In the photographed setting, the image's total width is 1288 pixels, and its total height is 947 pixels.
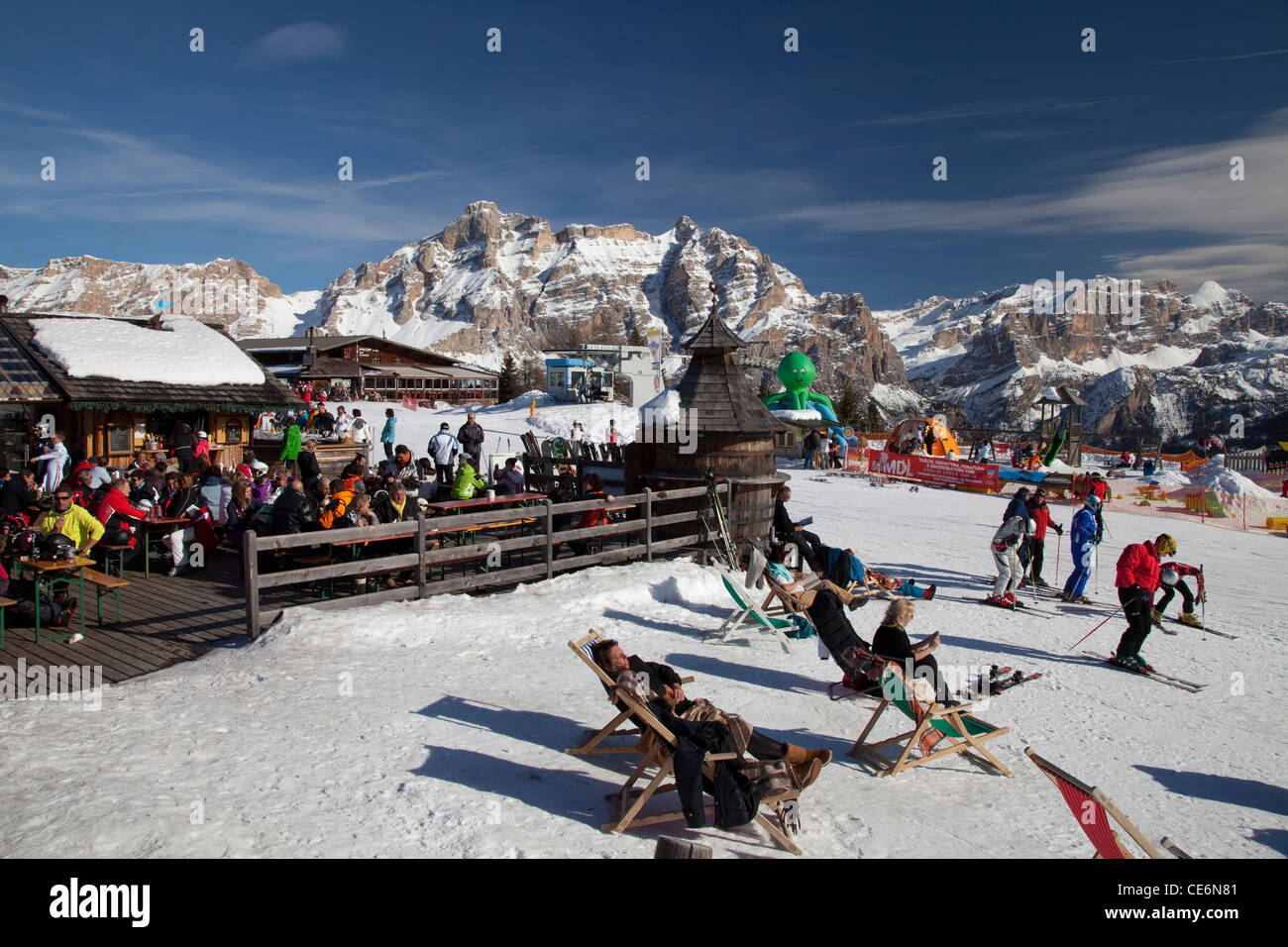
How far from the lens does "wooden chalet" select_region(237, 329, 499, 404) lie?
44344 mm

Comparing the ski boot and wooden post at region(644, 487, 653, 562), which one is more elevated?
wooden post at region(644, 487, 653, 562)

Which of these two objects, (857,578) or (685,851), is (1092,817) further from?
(857,578)

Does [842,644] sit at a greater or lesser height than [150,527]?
lesser

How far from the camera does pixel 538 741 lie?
564 cm

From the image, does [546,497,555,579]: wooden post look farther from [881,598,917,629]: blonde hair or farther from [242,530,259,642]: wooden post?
[881,598,917,629]: blonde hair

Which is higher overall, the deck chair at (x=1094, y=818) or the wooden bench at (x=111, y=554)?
the wooden bench at (x=111, y=554)

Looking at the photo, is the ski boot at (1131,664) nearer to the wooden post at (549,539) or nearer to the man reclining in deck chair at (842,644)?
the man reclining in deck chair at (842,644)

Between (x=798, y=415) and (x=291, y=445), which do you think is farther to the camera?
(x=798, y=415)

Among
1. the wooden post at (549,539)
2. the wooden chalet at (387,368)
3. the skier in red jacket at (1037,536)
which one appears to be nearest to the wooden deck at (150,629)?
the wooden post at (549,539)

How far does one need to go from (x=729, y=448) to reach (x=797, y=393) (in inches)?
1004

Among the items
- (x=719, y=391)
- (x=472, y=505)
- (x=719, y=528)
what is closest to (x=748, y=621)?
(x=719, y=528)

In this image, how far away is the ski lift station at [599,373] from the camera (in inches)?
→ 1796

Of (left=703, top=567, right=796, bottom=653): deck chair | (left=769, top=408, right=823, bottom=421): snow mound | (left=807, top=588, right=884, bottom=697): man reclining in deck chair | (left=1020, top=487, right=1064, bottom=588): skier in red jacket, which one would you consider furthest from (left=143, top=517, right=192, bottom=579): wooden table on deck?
(left=769, top=408, right=823, bottom=421): snow mound
